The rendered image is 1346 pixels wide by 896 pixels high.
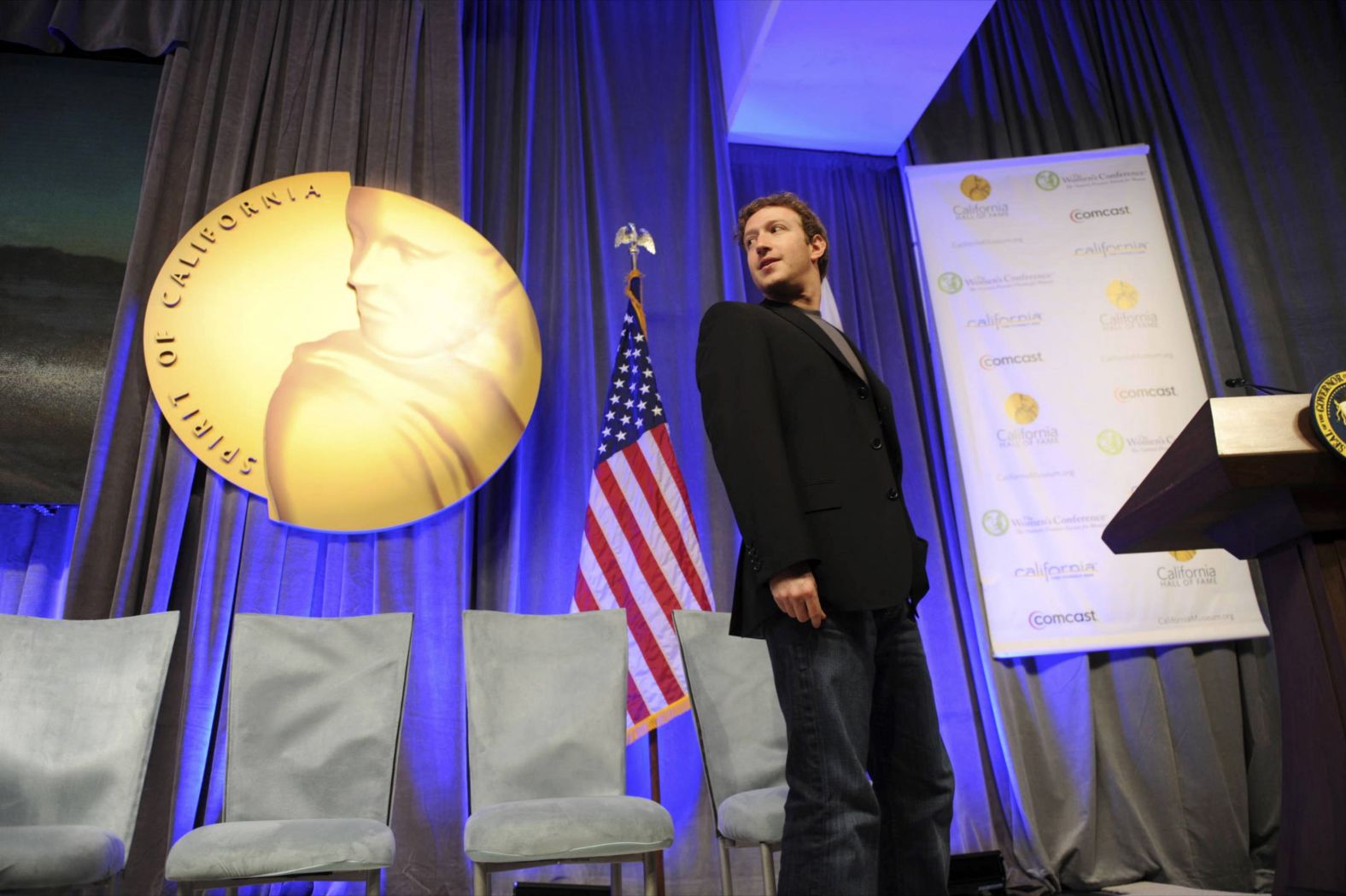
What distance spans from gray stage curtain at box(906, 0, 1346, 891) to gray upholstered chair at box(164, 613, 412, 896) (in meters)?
2.31

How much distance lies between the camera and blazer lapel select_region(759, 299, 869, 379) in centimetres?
186

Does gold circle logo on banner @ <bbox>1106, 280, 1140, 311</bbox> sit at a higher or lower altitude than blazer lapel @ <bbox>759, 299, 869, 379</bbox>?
higher

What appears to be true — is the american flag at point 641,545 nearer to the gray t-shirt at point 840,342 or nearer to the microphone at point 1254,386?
the gray t-shirt at point 840,342

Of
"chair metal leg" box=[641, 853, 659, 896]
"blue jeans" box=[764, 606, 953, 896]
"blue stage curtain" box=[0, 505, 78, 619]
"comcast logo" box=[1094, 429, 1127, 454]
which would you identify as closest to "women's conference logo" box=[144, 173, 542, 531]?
"blue stage curtain" box=[0, 505, 78, 619]

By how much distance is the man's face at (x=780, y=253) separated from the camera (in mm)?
2004

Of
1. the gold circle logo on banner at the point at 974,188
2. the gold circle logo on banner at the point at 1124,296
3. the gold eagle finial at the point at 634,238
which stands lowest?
the gold circle logo on banner at the point at 1124,296

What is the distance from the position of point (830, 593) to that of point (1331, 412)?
35.6 inches

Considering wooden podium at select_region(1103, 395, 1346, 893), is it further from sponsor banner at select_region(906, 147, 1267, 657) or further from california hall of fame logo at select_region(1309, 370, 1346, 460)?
sponsor banner at select_region(906, 147, 1267, 657)

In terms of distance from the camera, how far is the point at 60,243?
12.1 ft

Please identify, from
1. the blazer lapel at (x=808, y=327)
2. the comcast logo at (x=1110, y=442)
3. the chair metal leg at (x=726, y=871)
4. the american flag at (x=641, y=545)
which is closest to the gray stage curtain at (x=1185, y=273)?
the comcast logo at (x=1110, y=442)

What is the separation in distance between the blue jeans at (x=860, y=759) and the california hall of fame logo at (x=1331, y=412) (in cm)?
75

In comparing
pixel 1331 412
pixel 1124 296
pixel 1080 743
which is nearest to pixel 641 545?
pixel 1080 743

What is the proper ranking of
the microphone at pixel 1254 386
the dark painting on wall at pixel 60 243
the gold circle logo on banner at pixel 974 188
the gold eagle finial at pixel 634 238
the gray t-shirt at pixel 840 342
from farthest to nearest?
the gold circle logo on banner at pixel 974 188
the gold eagle finial at pixel 634 238
the dark painting on wall at pixel 60 243
the gray t-shirt at pixel 840 342
the microphone at pixel 1254 386

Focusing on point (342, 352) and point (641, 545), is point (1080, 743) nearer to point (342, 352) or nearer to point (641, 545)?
point (641, 545)
